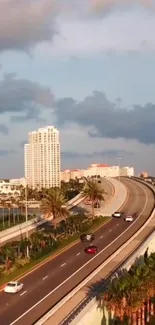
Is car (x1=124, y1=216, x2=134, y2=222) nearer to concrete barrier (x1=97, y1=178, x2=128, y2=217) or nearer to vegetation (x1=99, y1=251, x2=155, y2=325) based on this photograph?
concrete barrier (x1=97, y1=178, x2=128, y2=217)

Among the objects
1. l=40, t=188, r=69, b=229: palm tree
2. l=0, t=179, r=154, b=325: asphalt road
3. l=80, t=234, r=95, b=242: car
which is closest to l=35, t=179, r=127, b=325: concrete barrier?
l=0, t=179, r=154, b=325: asphalt road

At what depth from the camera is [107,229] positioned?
76.1 m

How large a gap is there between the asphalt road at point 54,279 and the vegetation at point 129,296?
4.63 metres

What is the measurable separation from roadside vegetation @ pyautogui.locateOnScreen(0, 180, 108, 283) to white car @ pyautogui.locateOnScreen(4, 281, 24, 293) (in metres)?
2.89

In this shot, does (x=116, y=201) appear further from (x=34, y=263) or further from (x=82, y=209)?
(x=34, y=263)

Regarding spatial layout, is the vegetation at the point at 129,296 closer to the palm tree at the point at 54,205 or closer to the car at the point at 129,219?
the palm tree at the point at 54,205

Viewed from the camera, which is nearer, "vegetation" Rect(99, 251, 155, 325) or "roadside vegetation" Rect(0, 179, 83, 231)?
"vegetation" Rect(99, 251, 155, 325)

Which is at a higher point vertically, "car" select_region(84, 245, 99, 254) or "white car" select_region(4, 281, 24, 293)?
"car" select_region(84, 245, 99, 254)

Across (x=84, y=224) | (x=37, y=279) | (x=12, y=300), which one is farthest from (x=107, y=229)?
(x=12, y=300)

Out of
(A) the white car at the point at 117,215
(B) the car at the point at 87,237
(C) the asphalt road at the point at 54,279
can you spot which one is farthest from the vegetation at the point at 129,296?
(A) the white car at the point at 117,215

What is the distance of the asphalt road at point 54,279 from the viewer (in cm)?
3603

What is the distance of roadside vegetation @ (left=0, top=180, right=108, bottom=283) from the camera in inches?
1950

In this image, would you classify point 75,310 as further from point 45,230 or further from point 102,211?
point 102,211

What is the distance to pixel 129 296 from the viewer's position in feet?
109
